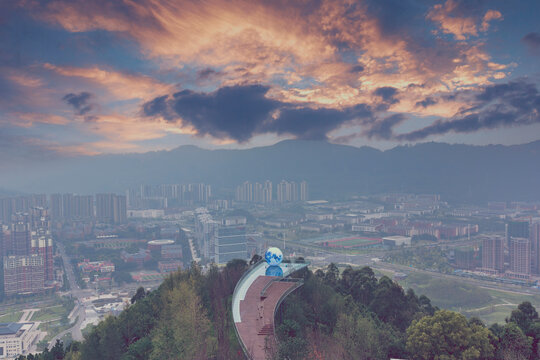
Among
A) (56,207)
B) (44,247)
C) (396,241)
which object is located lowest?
(396,241)

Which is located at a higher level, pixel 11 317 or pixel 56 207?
pixel 56 207

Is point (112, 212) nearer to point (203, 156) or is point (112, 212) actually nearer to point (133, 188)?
point (133, 188)

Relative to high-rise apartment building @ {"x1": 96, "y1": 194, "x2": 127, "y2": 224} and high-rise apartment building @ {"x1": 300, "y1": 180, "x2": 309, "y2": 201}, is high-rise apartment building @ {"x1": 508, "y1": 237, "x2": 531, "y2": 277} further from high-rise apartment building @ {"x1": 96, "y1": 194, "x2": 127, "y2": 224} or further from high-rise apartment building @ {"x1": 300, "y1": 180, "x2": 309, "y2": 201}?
high-rise apartment building @ {"x1": 96, "y1": 194, "x2": 127, "y2": 224}

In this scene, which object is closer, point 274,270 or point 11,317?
point 274,270

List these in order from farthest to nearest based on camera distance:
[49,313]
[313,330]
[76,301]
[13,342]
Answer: [76,301]
[49,313]
[13,342]
[313,330]

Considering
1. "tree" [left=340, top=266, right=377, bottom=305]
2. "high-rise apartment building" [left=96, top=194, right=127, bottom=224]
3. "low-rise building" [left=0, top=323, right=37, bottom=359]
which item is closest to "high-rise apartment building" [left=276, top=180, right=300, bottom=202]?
"high-rise apartment building" [left=96, top=194, right=127, bottom=224]

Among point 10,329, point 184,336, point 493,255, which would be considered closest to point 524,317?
point 184,336

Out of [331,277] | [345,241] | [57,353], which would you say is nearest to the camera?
[57,353]

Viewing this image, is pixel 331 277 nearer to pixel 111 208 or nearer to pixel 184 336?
pixel 184 336
